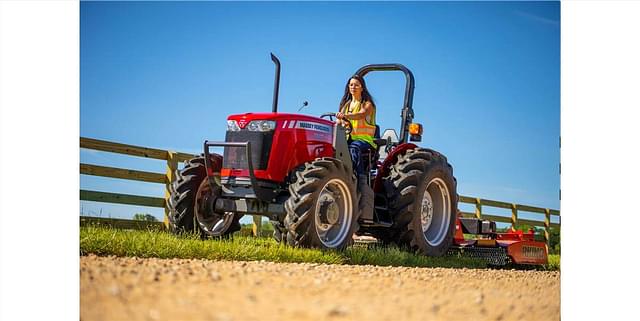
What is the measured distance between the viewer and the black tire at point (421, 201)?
6.32 meters

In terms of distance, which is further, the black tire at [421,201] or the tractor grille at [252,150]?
the black tire at [421,201]

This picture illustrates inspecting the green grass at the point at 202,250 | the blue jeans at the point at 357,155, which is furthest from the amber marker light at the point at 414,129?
the green grass at the point at 202,250

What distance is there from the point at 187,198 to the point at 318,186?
1222 millimetres

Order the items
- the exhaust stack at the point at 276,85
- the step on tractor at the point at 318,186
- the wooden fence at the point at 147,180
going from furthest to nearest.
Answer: the step on tractor at the point at 318,186 < the exhaust stack at the point at 276,85 < the wooden fence at the point at 147,180

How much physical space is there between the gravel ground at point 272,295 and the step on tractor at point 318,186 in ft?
2.75

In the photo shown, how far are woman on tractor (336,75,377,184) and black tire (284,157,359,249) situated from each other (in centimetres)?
55

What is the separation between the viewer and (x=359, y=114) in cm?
630

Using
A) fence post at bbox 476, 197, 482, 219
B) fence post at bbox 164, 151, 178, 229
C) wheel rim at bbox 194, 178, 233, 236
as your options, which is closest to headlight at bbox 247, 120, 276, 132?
wheel rim at bbox 194, 178, 233, 236

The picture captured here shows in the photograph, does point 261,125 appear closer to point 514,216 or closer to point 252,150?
point 252,150

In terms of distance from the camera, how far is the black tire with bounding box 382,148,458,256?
632 cm

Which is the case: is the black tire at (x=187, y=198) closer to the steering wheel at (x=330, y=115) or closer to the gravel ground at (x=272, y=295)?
the steering wheel at (x=330, y=115)
